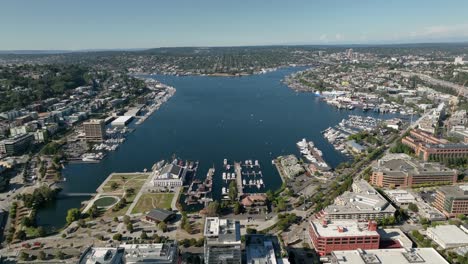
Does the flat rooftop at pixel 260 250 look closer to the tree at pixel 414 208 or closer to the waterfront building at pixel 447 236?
the waterfront building at pixel 447 236

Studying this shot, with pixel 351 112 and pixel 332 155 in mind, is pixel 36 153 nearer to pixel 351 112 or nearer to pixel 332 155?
pixel 332 155

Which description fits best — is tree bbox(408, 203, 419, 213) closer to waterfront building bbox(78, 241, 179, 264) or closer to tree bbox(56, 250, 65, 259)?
waterfront building bbox(78, 241, 179, 264)

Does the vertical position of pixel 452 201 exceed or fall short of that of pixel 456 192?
it falls short

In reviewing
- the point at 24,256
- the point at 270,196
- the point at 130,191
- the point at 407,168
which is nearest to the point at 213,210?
the point at 270,196

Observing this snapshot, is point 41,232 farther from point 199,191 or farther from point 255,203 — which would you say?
point 255,203

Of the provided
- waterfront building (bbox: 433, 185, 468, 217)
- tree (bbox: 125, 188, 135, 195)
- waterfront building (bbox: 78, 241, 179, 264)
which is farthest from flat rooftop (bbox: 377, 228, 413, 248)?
tree (bbox: 125, 188, 135, 195)

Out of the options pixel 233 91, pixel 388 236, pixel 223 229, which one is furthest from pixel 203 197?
pixel 233 91
